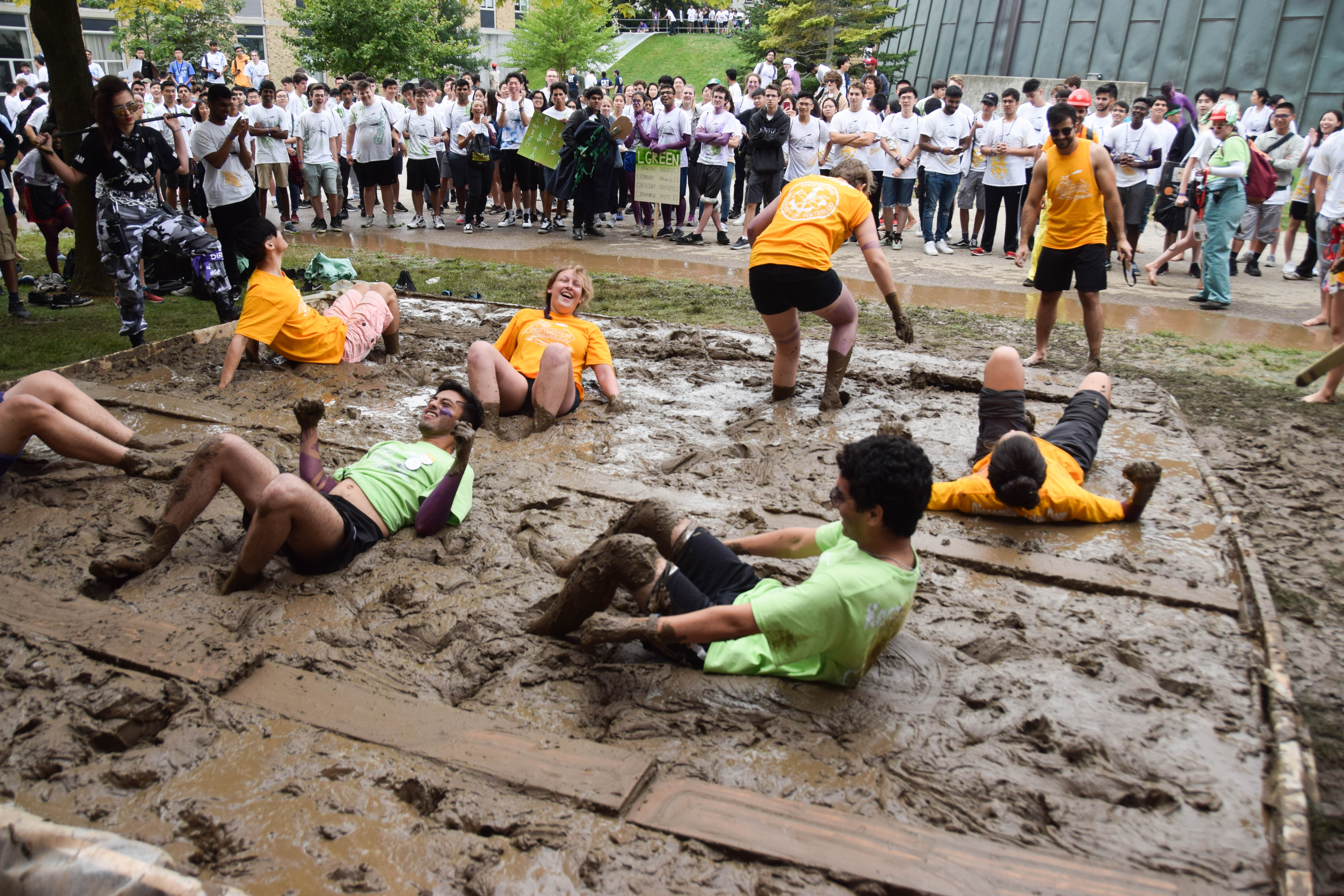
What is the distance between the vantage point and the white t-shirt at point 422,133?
13.4m

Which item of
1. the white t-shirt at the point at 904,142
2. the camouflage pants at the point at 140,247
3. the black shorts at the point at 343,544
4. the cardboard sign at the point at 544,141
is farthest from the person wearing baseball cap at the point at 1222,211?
the camouflage pants at the point at 140,247

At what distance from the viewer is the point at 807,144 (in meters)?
12.0

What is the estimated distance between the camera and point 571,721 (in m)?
2.89

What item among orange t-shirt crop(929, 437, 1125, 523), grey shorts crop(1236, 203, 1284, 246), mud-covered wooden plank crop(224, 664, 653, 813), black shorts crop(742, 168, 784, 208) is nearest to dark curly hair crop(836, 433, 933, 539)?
mud-covered wooden plank crop(224, 664, 653, 813)

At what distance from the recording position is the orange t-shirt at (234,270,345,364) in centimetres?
594

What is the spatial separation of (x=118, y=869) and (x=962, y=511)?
12.6 feet

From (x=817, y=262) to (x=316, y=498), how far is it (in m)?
3.49

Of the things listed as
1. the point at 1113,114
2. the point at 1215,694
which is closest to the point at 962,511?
the point at 1215,694

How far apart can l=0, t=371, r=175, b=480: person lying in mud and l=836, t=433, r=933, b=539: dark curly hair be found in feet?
→ 11.4

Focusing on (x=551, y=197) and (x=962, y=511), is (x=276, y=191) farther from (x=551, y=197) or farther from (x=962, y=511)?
(x=962, y=511)

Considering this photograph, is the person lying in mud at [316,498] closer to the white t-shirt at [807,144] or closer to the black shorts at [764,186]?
the black shorts at [764,186]

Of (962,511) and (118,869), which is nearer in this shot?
(118,869)

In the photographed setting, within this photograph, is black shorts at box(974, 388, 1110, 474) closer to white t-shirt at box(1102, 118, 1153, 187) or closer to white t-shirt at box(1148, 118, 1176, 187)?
white t-shirt at box(1102, 118, 1153, 187)

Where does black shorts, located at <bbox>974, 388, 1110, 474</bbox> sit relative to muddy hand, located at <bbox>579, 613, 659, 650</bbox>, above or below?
above
